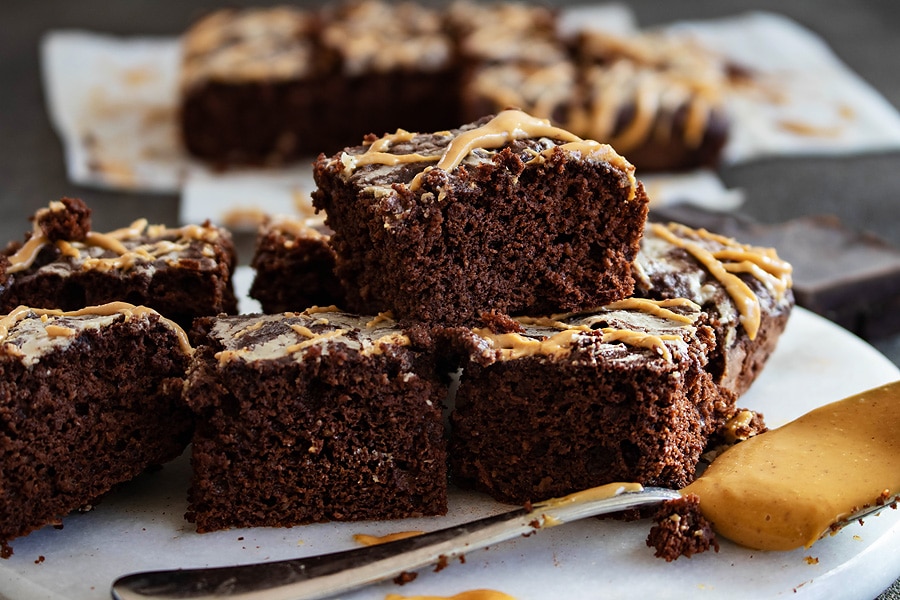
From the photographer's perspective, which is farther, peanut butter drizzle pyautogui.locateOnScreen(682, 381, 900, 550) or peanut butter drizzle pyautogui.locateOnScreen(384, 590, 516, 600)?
peanut butter drizzle pyautogui.locateOnScreen(682, 381, 900, 550)

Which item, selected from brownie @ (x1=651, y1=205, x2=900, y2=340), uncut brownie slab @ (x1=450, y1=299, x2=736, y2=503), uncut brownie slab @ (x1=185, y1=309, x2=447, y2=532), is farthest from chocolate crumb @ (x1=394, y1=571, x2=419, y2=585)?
brownie @ (x1=651, y1=205, x2=900, y2=340)

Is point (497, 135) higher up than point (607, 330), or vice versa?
point (497, 135)

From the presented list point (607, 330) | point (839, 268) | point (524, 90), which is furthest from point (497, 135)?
point (524, 90)

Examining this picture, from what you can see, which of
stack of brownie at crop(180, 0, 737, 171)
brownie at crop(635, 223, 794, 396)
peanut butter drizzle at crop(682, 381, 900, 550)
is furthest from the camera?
stack of brownie at crop(180, 0, 737, 171)

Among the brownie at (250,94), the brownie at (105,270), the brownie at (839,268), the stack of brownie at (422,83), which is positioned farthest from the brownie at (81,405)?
the brownie at (250,94)

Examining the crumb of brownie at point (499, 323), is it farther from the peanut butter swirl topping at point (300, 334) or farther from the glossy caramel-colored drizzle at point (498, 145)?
the glossy caramel-colored drizzle at point (498, 145)

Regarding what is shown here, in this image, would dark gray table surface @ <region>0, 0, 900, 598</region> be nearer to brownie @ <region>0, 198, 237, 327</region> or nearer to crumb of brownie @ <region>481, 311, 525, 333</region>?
crumb of brownie @ <region>481, 311, 525, 333</region>

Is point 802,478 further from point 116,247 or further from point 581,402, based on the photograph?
point 116,247
